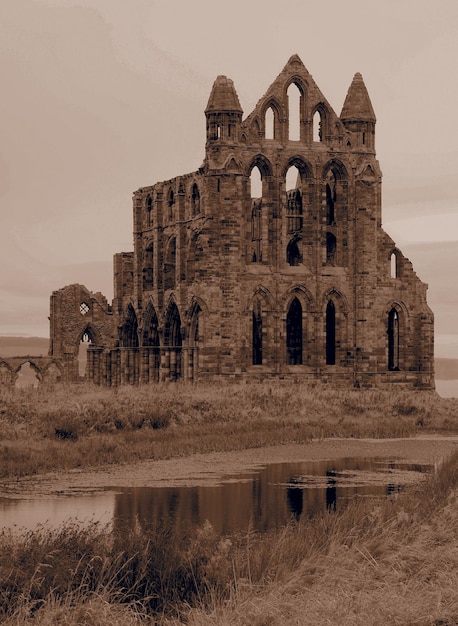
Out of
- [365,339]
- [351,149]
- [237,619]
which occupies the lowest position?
[237,619]

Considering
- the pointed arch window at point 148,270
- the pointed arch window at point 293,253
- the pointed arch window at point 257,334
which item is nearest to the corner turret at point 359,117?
the pointed arch window at point 293,253

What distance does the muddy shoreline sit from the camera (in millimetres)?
30250

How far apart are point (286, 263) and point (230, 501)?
1583 inches

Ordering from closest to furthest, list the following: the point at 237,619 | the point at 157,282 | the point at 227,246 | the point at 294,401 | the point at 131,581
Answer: the point at 237,619, the point at 131,581, the point at 294,401, the point at 227,246, the point at 157,282

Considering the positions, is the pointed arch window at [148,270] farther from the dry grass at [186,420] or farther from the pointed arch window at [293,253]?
the dry grass at [186,420]

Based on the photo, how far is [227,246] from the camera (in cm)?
6500

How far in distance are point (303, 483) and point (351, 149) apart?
39.0 m

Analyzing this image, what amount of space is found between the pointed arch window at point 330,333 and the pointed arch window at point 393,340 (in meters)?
3.24

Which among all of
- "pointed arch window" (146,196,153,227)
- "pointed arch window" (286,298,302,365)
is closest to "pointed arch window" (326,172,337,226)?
"pointed arch window" (286,298,302,365)

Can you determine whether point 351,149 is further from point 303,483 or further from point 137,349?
point 303,483

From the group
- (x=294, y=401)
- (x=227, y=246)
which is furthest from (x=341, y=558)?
(x=227, y=246)

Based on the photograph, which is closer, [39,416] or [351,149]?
[39,416]

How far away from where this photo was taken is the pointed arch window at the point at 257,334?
67613mm

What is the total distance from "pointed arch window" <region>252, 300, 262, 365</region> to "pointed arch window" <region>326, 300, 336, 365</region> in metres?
3.52
